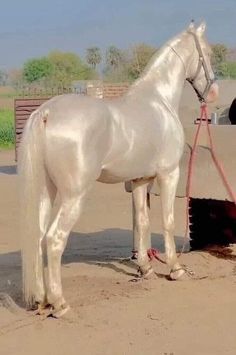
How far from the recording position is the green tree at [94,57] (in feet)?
248

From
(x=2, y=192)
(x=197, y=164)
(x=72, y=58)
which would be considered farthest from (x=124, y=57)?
(x=197, y=164)

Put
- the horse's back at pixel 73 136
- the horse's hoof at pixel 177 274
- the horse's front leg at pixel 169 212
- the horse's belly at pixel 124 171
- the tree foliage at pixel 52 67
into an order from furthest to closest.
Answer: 1. the tree foliage at pixel 52 67
2. the horse's hoof at pixel 177 274
3. the horse's front leg at pixel 169 212
4. the horse's belly at pixel 124 171
5. the horse's back at pixel 73 136

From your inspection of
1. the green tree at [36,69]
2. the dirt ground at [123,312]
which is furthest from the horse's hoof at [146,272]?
the green tree at [36,69]

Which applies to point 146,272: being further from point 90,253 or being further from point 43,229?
point 90,253

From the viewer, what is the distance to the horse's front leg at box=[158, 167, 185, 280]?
6301 millimetres

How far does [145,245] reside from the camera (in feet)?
21.4

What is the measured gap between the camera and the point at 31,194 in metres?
5.36

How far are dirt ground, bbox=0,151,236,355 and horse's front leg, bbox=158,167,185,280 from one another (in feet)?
0.44

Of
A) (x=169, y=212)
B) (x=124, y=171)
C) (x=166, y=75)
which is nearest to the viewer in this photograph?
(x=124, y=171)

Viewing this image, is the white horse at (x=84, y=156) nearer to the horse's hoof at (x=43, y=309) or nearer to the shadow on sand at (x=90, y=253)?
the horse's hoof at (x=43, y=309)

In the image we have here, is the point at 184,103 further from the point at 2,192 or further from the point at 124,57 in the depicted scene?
the point at 124,57

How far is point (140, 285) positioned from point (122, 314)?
0.84m

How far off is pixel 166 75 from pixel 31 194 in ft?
6.19

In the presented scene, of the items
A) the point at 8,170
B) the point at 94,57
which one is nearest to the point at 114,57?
the point at 94,57
